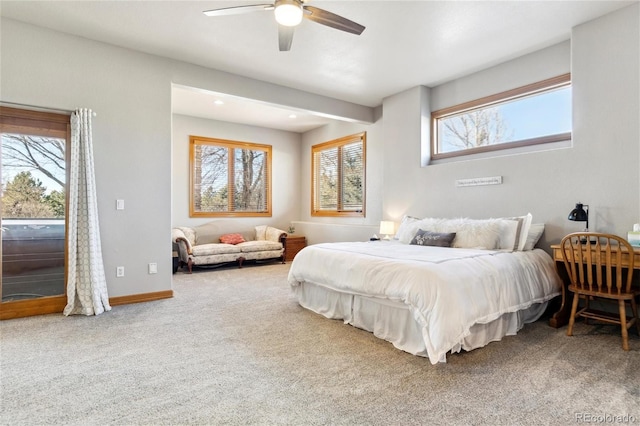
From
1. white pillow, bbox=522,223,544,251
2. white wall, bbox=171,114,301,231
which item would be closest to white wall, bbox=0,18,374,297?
white wall, bbox=171,114,301,231

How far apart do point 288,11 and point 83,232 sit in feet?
9.94

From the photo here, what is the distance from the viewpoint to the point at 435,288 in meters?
2.43

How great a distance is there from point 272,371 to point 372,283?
1.07 metres

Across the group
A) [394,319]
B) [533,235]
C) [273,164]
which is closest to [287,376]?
[394,319]

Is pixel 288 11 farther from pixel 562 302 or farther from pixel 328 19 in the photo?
pixel 562 302

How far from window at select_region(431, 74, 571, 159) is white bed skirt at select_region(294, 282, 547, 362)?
2039mm

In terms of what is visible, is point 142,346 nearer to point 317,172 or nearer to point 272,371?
point 272,371

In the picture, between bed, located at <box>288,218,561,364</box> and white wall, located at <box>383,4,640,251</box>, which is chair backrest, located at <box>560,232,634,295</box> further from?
white wall, located at <box>383,4,640,251</box>

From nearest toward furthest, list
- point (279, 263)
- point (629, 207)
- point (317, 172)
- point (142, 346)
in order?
1. point (142, 346)
2. point (629, 207)
3. point (279, 263)
4. point (317, 172)

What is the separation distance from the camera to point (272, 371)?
7.50 ft

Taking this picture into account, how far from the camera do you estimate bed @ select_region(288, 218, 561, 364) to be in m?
2.42

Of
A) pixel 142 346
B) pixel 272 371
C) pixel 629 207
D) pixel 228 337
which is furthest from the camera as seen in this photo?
pixel 629 207

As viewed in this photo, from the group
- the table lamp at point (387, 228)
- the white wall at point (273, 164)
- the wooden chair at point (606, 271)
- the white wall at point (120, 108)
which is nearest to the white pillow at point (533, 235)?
the wooden chair at point (606, 271)

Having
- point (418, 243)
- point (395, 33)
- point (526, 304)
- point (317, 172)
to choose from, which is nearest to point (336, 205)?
point (317, 172)
